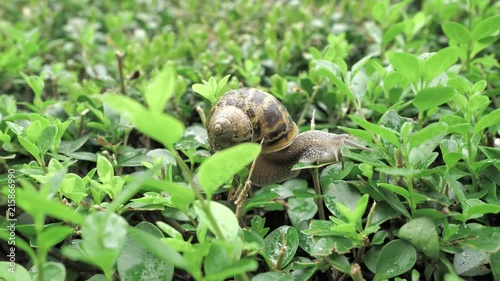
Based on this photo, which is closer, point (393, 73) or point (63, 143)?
point (393, 73)

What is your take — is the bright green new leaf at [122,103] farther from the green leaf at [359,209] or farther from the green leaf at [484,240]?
the green leaf at [484,240]

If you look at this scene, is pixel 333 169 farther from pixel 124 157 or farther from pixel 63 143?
pixel 63 143

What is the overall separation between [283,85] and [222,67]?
1.21 feet

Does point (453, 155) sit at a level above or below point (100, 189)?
above

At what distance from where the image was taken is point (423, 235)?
3.57 ft

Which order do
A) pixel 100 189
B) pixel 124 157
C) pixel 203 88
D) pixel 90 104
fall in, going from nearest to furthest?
1. pixel 100 189
2. pixel 203 88
3. pixel 124 157
4. pixel 90 104

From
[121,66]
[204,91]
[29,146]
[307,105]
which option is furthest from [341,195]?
[121,66]

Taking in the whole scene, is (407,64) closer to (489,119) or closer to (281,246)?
(489,119)

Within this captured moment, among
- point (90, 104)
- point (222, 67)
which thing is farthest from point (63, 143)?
point (222, 67)

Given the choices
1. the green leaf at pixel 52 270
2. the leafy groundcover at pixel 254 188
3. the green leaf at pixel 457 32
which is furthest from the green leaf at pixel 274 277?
the green leaf at pixel 457 32

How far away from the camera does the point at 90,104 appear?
1.83 metres

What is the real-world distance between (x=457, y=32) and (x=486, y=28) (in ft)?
0.31

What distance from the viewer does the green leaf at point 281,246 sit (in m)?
1.15

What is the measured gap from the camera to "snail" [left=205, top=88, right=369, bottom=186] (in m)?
1.52
